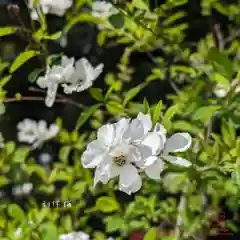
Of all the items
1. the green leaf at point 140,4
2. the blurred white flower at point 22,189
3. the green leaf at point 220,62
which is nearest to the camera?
the green leaf at point 220,62

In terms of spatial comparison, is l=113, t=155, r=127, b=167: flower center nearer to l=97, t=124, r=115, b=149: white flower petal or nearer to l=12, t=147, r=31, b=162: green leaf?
l=97, t=124, r=115, b=149: white flower petal

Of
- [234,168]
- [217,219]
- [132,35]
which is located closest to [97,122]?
[132,35]

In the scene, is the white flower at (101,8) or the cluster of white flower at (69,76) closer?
the cluster of white flower at (69,76)

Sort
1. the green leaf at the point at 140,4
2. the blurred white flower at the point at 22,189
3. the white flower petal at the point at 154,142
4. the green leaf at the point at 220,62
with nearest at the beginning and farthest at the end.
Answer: the white flower petal at the point at 154,142 < the green leaf at the point at 220,62 < the green leaf at the point at 140,4 < the blurred white flower at the point at 22,189

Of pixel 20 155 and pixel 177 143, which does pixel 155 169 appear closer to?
pixel 177 143

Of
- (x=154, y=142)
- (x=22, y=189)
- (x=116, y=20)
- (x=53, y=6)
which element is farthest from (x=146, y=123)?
(x=22, y=189)

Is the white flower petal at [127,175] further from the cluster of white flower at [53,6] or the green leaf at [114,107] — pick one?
the cluster of white flower at [53,6]

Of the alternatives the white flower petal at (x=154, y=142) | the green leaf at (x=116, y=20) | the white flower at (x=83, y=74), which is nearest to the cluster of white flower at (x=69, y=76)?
the white flower at (x=83, y=74)
